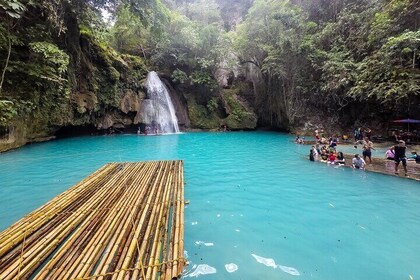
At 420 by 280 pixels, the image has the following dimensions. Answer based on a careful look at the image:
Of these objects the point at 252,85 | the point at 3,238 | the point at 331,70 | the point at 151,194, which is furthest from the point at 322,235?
the point at 252,85

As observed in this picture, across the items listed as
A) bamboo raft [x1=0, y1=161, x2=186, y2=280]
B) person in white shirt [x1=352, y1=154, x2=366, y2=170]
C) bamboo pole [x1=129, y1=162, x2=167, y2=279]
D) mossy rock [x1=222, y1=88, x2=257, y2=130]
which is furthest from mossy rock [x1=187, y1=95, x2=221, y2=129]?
bamboo raft [x1=0, y1=161, x2=186, y2=280]

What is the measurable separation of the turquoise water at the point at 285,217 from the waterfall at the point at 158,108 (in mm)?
16781

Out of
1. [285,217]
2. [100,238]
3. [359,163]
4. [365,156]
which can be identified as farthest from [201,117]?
[100,238]

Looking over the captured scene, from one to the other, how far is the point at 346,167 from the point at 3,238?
11.1m

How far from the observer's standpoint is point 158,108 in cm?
2773

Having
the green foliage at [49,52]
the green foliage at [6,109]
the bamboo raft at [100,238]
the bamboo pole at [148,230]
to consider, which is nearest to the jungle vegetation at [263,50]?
the green foliage at [49,52]

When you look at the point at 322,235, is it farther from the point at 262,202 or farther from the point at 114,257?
the point at 114,257

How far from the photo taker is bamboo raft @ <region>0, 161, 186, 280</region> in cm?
287

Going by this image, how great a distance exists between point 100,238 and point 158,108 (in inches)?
982

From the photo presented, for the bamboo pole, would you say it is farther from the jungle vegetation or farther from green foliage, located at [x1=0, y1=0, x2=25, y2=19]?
the jungle vegetation

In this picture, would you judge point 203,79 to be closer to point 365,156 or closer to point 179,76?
point 179,76

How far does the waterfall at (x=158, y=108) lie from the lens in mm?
27219

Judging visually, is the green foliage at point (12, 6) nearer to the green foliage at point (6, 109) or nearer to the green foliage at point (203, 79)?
the green foliage at point (6, 109)

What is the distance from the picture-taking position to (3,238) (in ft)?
11.6
